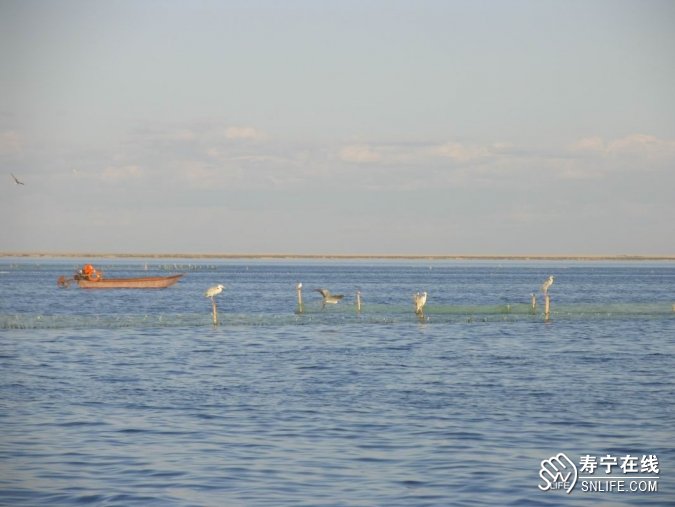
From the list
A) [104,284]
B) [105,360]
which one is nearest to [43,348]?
[105,360]

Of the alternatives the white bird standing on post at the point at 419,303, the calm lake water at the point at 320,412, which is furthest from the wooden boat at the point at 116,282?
the calm lake water at the point at 320,412

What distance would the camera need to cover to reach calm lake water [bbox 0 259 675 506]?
17906mm

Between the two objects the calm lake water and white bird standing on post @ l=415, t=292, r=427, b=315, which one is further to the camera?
white bird standing on post @ l=415, t=292, r=427, b=315

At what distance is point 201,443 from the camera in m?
21.3

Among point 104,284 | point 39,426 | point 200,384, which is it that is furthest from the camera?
point 104,284

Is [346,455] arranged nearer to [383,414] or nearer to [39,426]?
[383,414]

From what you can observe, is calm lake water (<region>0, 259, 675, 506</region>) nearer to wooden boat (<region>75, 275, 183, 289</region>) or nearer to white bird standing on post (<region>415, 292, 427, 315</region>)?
white bird standing on post (<region>415, 292, 427, 315</region>)

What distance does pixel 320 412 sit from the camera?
25.4 m

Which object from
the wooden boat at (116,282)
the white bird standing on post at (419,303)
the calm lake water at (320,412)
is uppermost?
the wooden boat at (116,282)

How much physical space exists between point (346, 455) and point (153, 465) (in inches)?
135

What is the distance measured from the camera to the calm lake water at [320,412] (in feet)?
58.7

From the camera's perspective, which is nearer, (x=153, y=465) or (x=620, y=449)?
(x=153, y=465)

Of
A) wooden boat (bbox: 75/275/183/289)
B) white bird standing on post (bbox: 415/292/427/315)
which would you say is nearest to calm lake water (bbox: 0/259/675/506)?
white bird standing on post (bbox: 415/292/427/315)

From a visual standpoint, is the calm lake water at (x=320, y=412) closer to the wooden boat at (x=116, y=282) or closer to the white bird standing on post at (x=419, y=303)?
the white bird standing on post at (x=419, y=303)
